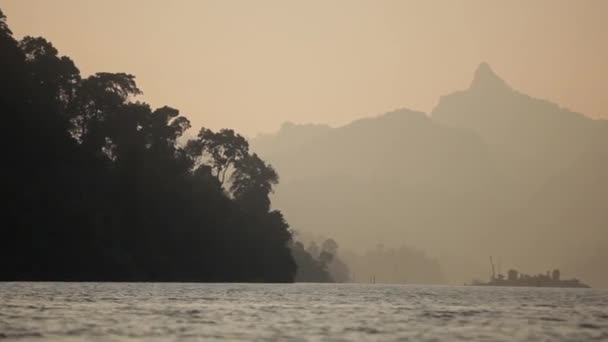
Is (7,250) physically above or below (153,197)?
below

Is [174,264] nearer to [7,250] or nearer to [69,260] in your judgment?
[69,260]

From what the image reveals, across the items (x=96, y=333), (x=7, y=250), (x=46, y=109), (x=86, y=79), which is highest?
(x=86, y=79)

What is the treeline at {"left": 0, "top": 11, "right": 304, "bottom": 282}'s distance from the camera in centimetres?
11781

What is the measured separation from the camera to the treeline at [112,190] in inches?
4638

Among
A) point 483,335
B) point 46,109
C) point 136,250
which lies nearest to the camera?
point 483,335

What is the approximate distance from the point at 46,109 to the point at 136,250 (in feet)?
88.7

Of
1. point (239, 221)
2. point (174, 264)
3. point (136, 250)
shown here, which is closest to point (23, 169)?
point (136, 250)

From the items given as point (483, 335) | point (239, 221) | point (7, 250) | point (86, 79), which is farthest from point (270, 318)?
point (239, 221)

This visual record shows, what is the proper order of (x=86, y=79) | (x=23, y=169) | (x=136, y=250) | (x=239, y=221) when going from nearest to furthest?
(x=23, y=169) → (x=136, y=250) → (x=86, y=79) → (x=239, y=221)

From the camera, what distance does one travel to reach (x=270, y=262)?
582ft

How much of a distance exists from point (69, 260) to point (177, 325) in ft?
279

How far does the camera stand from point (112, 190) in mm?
138750

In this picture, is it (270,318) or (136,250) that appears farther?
(136,250)

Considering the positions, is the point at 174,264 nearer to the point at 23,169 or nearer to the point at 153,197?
the point at 153,197
